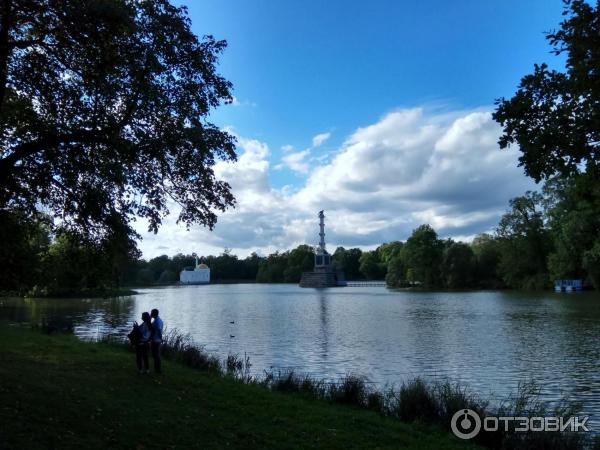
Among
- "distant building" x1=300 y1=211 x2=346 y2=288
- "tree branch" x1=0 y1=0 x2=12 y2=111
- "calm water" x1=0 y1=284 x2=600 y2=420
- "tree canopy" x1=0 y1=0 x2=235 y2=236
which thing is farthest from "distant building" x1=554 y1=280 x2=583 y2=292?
"tree branch" x1=0 y1=0 x2=12 y2=111

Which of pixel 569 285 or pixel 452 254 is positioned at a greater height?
pixel 452 254

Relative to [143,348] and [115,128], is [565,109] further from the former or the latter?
[143,348]

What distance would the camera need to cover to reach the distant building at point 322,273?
134m

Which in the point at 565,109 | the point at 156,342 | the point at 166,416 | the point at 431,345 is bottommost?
the point at 431,345

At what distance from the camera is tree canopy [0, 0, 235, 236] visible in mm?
8391

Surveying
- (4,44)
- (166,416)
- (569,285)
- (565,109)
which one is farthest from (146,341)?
(569,285)

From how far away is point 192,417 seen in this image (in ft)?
30.0

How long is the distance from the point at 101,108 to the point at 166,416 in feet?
18.7

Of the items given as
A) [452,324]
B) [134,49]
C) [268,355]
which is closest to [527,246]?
[452,324]

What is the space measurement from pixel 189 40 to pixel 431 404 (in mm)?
9164

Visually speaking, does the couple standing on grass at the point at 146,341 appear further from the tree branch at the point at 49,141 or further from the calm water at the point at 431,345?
the tree branch at the point at 49,141

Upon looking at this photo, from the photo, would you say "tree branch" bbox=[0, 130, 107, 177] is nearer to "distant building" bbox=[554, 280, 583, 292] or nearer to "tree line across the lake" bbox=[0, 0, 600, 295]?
"tree line across the lake" bbox=[0, 0, 600, 295]

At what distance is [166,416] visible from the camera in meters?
9.02

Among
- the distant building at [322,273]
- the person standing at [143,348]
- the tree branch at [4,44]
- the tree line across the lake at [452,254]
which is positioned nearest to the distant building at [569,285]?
the tree line across the lake at [452,254]
